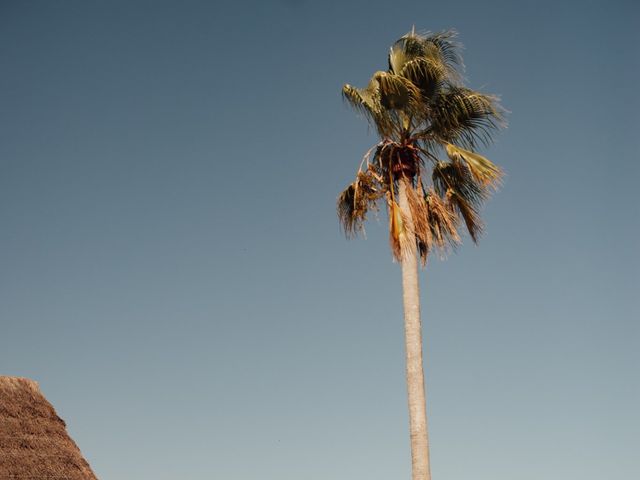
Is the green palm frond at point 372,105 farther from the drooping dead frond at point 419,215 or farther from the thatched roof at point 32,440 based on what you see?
the thatched roof at point 32,440

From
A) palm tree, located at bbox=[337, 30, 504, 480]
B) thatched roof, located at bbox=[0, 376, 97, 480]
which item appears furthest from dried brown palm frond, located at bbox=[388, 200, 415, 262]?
thatched roof, located at bbox=[0, 376, 97, 480]

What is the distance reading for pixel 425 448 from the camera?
1164 cm

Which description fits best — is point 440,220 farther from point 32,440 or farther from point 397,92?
point 32,440

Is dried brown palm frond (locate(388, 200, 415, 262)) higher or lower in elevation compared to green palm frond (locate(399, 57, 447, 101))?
lower

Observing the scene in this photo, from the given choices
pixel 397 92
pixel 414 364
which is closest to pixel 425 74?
pixel 397 92

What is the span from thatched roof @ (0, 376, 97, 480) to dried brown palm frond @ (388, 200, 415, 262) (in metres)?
8.66

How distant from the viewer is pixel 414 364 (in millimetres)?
12258

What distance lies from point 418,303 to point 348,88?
4.81m

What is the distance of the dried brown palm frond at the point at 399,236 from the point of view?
13.4 m

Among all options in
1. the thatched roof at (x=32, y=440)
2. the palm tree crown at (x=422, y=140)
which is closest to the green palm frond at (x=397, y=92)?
the palm tree crown at (x=422, y=140)

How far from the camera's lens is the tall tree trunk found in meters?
11.6

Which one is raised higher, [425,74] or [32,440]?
[425,74]

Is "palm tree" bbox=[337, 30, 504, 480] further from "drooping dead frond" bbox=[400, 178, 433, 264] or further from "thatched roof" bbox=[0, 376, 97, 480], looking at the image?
"thatched roof" bbox=[0, 376, 97, 480]

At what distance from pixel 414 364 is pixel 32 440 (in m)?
8.61
